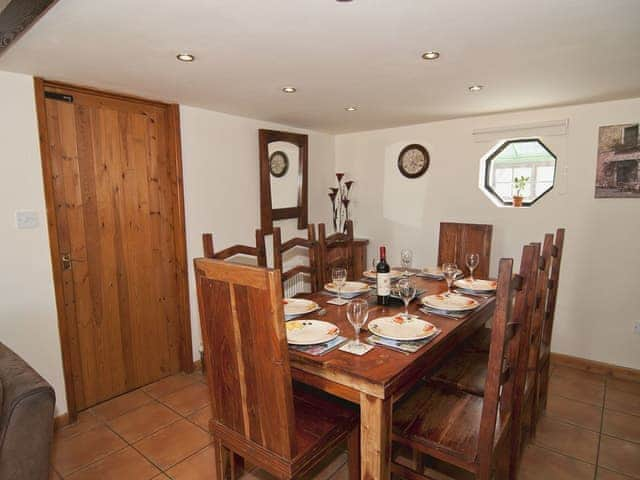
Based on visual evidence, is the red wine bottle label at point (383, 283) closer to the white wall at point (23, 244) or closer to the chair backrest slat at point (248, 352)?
the chair backrest slat at point (248, 352)

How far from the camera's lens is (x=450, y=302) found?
78.7 inches

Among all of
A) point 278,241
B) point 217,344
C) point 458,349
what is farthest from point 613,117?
point 217,344

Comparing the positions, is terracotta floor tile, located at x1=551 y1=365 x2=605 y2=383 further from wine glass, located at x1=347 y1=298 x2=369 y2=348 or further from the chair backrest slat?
the chair backrest slat

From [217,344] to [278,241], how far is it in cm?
130

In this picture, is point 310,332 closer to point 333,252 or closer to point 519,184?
point 333,252

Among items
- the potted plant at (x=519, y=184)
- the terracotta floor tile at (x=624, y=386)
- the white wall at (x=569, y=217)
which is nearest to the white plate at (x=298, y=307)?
the white wall at (x=569, y=217)

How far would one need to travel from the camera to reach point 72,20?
1.43m

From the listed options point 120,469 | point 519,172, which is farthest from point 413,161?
point 120,469

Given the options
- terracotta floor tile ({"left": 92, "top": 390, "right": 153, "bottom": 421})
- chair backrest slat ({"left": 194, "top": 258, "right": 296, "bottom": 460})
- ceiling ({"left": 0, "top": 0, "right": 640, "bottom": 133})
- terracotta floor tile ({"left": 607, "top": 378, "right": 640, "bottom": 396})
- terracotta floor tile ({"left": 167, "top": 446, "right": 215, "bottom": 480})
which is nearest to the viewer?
chair backrest slat ({"left": 194, "top": 258, "right": 296, "bottom": 460})

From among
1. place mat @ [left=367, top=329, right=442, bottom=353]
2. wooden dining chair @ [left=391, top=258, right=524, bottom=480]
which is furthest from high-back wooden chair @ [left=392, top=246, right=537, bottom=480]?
place mat @ [left=367, top=329, right=442, bottom=353]

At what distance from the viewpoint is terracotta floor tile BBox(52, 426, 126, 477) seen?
6.43 ft

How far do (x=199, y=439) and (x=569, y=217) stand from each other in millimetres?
3000

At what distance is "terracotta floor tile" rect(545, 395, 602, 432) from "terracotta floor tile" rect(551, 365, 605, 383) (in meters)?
0.39

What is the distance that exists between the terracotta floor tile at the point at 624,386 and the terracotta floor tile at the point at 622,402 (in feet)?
0.14
